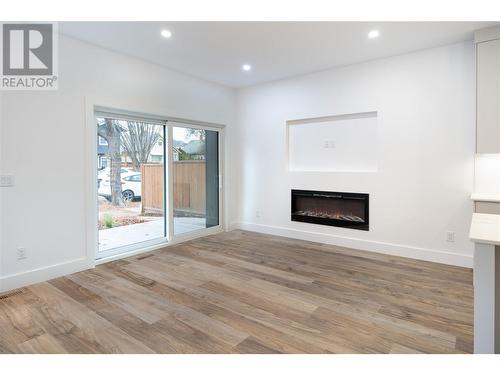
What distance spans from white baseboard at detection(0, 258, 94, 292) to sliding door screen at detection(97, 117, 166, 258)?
0.36 metres

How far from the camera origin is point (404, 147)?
12.7 feet

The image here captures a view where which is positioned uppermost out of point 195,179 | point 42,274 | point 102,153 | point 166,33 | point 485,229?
point 166,33

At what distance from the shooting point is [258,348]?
198 cm

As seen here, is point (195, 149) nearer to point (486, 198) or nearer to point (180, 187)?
point (180, 187)

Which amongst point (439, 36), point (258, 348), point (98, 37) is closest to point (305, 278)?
point (258, 348)

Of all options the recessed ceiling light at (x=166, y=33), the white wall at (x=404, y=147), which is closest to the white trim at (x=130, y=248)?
the white wall at (x=404, y=147)

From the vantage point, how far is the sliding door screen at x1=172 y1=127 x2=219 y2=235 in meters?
4.73

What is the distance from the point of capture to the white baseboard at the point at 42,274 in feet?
9.61

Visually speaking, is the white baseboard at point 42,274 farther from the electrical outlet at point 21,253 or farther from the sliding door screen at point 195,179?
the sliding door screen at point 195,179

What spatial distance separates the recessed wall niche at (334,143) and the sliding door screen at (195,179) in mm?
1477

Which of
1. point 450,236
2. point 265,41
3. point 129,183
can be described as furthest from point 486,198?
point 129,183

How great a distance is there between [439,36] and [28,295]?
5.25m

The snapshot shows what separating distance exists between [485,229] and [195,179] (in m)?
4.15

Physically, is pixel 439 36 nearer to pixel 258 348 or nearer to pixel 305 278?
pixel 305 278
